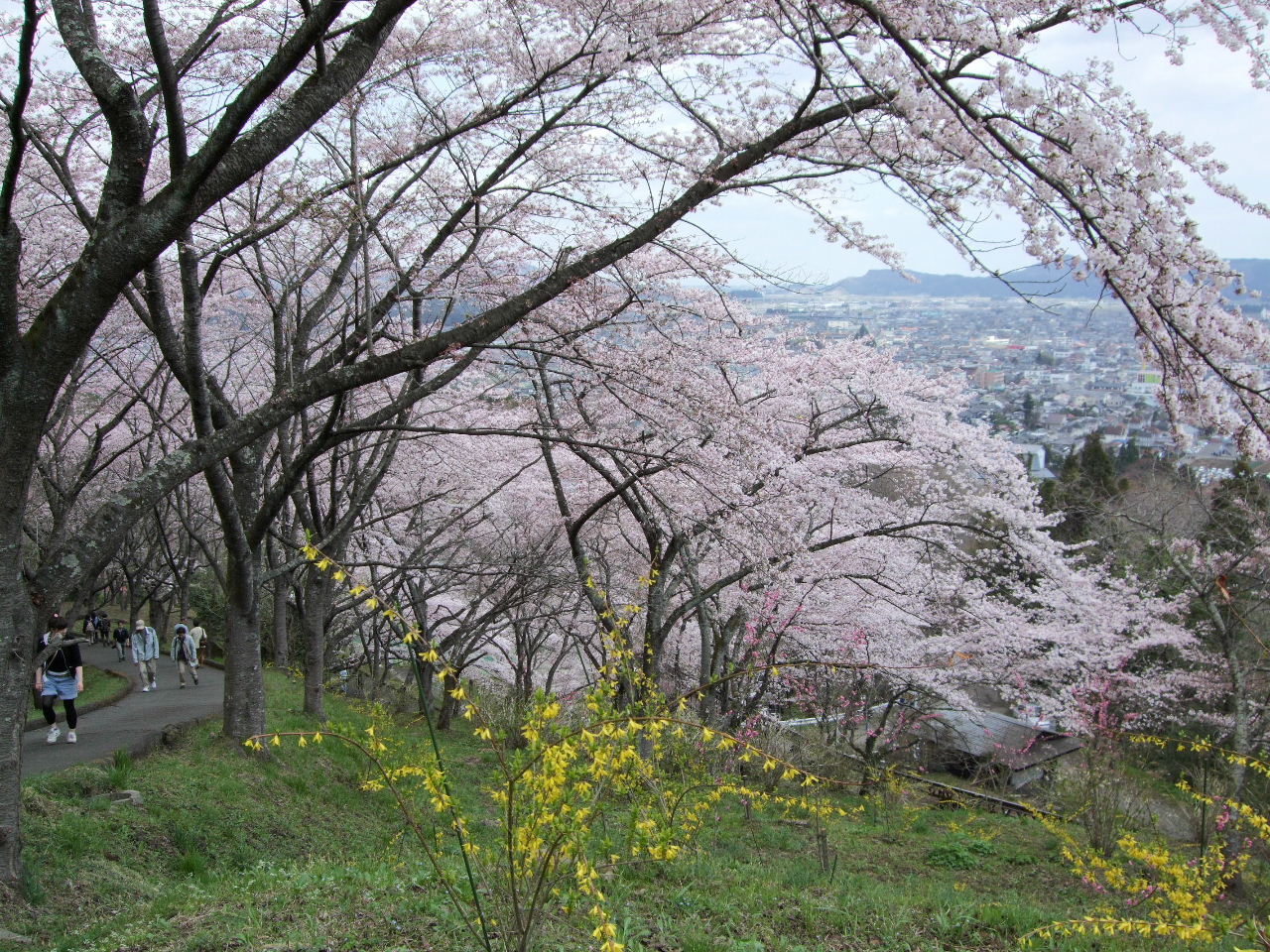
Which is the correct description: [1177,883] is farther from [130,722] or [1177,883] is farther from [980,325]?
[980,325]

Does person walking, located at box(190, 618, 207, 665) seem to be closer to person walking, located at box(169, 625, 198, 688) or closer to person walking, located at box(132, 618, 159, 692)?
person walking, located at box(169, 625, 198, 688)

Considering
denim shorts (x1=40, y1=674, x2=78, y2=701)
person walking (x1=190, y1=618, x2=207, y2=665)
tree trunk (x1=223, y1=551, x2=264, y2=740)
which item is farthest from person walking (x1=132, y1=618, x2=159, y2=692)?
tree trunk (x1=223, y1=551, x2=264, y2=740)

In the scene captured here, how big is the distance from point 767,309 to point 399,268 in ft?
26.2

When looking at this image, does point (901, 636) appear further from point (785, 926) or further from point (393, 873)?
point (393, 873)

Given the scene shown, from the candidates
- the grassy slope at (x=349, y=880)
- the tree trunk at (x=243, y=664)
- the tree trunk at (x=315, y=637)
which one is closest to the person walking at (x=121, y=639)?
the tree trunk at (x=315, y=637)

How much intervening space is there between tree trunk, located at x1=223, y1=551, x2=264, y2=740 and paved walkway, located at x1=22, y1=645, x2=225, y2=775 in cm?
99

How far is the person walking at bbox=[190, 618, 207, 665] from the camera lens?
58.3 ft

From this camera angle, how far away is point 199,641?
19.3 meters

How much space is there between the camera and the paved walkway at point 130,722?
9.16m

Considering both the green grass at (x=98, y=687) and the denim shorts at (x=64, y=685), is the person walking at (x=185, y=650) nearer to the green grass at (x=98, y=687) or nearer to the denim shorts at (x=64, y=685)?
the green grass at (x=98, y=687)

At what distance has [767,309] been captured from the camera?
1360 centimetres

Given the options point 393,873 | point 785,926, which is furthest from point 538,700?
point 785,926

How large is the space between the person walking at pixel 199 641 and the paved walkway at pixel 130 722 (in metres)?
0.77

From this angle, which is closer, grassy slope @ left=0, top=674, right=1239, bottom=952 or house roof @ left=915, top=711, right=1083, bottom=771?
grassy slope @ left=0, top=674, right=1239, bottom=952
